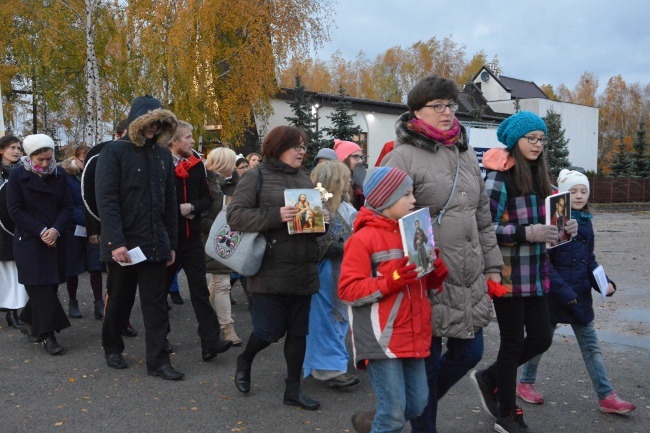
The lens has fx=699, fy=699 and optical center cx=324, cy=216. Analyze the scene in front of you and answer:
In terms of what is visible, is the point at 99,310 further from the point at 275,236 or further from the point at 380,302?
the point at 380,302

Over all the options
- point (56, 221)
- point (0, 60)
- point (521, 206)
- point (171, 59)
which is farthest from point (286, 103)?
point (521, 206)

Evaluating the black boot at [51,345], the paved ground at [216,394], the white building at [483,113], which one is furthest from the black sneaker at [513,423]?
the white building at [483,113]

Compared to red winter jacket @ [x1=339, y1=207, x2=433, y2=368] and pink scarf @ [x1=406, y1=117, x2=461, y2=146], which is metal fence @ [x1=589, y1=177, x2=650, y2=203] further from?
red winter jacket @ [x1=339, y1=207, x2=433, y2=368]

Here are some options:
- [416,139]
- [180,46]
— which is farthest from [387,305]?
[180,46]

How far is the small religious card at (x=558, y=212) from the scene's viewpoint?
425 centimetres

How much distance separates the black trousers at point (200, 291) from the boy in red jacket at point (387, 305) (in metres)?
→ 2.85

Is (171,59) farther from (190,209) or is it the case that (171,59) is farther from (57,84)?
(190,209)

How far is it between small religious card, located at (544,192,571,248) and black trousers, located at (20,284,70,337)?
4496 millimetres

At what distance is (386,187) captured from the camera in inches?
138

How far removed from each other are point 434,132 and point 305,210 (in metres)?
1.33

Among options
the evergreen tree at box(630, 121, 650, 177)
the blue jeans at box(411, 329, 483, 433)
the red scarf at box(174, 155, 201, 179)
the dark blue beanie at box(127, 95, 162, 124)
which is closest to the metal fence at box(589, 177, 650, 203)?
the evergreen tree at box(630, 121, 650, 177)

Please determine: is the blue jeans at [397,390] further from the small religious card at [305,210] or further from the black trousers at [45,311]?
the black trousers at [45,311]

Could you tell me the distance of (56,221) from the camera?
21.7 ft

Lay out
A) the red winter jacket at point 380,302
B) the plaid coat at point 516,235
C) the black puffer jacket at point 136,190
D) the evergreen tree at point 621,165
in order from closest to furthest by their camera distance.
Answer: the red winter jacket at point 380,302 → the plaid coat at point 516,235 → the black puffer jacket at point 136,190 → the evergreen tree at point 621,165
